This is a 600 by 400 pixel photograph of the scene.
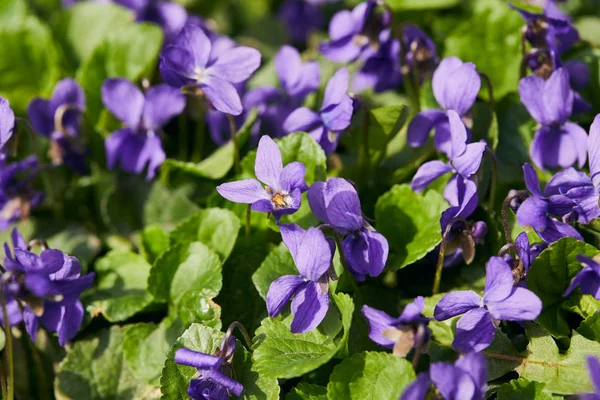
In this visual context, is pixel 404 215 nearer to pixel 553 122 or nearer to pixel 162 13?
pixel 553 122

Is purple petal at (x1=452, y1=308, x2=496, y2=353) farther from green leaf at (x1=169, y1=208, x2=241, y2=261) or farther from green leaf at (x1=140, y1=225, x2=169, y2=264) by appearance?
green leaf at (x1=140, y1=225, x2=169, y2=264)

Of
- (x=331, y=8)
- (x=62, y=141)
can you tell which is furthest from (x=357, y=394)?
(x=331, y=8)

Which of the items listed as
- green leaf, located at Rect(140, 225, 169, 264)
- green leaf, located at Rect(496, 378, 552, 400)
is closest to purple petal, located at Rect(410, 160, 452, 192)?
green leaf, located at Rect(496, 378, 552, 400)

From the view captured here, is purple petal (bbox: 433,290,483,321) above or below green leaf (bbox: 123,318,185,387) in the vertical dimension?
above

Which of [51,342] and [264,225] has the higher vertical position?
[264,225]

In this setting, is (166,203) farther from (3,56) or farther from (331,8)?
(331,8)

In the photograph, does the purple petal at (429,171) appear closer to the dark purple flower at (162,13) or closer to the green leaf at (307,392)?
the green leaf at (307,392)
